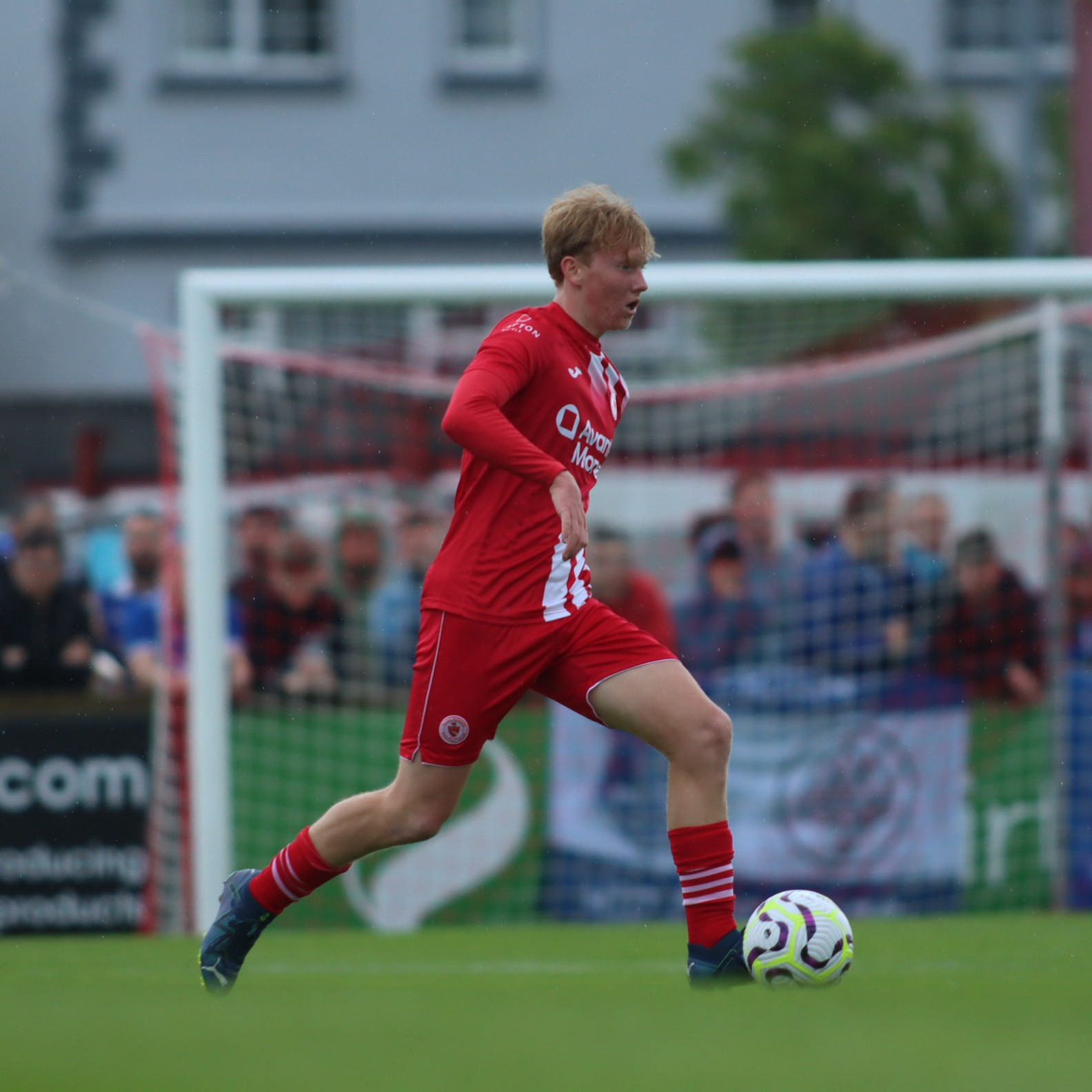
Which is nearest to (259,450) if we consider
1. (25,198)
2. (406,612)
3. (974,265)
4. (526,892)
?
(406,612)

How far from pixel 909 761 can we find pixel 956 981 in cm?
360

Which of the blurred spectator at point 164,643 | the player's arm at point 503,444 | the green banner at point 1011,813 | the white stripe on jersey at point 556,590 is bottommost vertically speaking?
the green banner at point 1011,813

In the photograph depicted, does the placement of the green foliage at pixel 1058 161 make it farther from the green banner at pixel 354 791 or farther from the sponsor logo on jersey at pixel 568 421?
the sponsor logo on jersey at pixel 568 421

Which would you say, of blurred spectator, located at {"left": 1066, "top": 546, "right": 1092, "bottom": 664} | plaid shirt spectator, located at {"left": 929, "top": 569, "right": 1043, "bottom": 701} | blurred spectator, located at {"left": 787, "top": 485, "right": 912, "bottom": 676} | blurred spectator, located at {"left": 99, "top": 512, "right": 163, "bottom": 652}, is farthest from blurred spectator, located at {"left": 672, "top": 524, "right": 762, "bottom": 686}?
blurred spectator, located at {"left": 99, "top": 512, "right": 163, "bottom": 652}

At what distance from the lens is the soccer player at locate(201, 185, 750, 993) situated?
16.2ft

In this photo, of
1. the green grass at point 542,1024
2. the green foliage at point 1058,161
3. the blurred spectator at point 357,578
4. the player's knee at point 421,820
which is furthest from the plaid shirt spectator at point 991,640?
the green foliage at point 1058,161

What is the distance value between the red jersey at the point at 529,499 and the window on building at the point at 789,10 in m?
18.3

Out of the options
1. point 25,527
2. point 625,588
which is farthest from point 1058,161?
point 25,527

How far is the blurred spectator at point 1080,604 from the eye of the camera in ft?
30.9

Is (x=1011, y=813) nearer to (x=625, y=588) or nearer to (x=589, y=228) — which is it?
(x=625, y=588)

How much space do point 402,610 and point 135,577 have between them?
1.43m

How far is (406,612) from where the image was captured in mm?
9344

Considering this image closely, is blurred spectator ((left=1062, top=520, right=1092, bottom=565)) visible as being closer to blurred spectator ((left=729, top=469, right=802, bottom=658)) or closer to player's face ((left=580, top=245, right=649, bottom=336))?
blurred spectator ((left=729, top=469, right=802, bottom=658))

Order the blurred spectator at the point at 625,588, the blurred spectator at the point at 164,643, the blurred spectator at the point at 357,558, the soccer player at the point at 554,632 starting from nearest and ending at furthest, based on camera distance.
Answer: the soccer player at the point at 554,632, the blurred spectator at the point at 625,588, the blurred spectator at the point at 164,643, the blurred spectator at the point at 357,558
